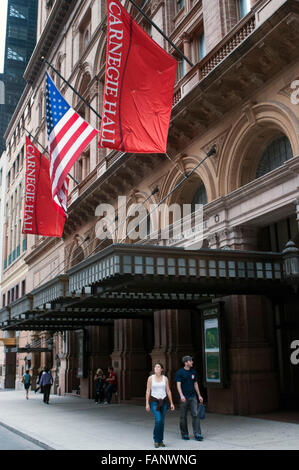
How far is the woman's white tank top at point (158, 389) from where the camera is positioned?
10146mm

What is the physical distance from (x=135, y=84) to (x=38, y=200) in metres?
10.7

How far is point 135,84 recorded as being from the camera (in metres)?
14.5

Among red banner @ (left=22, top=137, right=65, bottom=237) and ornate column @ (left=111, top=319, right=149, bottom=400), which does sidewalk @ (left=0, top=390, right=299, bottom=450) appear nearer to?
ornate column @ (left=111, top=319, right=149, bottom=400)

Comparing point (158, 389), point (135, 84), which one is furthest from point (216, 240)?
point (158, 389)

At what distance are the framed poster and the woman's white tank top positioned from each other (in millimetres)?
4554

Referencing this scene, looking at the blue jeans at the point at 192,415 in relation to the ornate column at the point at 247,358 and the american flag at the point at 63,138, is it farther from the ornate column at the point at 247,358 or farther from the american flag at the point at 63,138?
the american flag at the point at 63,138

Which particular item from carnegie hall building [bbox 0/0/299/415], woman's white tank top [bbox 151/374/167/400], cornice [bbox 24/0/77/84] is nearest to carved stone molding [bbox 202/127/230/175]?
carnegie hall building [bbox 0/0/299/415]

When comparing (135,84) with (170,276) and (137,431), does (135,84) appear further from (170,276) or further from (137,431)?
(137,431)

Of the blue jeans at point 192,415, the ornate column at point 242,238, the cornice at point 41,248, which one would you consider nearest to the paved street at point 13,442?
the blue jeans at point 192,415

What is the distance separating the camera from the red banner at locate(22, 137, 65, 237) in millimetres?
23594

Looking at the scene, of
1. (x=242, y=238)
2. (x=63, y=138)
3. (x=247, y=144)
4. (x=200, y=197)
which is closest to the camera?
(x=242, y=238)

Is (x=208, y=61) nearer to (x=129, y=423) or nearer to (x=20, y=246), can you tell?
(x=129, y=423)

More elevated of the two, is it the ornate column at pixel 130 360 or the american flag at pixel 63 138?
the american flag at pixel 63 138

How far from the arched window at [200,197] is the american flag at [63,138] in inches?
176
